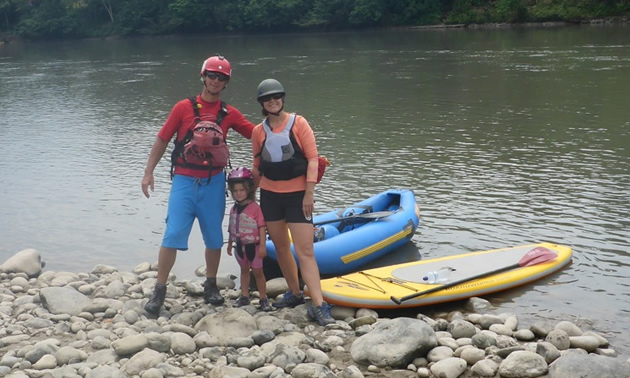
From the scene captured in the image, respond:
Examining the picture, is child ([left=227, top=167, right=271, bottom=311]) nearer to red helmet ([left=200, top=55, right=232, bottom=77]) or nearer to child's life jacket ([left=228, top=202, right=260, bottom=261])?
child's life jacket ([left=228, top=202, right=260, bottom=261])

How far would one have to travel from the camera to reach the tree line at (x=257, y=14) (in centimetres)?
4069

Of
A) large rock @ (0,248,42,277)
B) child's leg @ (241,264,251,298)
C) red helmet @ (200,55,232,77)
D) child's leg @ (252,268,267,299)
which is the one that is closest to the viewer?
red helmet @ (200,55,232,77)

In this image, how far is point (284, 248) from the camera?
212 inches

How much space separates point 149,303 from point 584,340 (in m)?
2.94

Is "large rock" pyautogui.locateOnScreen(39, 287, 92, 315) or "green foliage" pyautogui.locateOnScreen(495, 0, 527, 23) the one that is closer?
"large rock" pyautogui.locateOnScreen(39, 287, 92, 315)

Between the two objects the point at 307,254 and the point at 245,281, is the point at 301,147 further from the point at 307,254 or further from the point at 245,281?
the point at 245,281

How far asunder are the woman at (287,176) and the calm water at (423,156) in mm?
1760

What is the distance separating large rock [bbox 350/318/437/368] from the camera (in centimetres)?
469

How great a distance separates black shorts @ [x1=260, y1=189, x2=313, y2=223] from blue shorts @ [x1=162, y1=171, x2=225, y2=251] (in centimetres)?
33

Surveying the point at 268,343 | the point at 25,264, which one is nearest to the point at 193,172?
the point at 268,343

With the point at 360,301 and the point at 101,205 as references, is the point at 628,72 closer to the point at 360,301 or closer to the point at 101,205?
the point at 101,205

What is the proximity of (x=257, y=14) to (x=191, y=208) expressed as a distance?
155ft

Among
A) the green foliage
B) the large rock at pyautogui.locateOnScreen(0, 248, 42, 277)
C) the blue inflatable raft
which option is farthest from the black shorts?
the green foliage

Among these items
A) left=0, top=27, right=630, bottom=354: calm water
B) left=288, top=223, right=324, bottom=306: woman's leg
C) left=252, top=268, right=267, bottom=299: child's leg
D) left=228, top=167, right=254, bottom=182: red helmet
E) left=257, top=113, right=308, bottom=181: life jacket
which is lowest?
left=0, top=27, right=630, bottom=354: calm water
